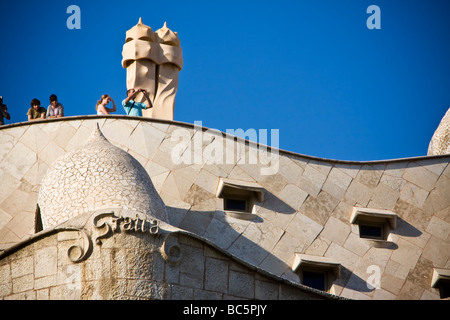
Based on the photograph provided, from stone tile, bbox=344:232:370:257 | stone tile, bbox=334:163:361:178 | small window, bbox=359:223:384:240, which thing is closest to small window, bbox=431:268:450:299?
small window, bbox=359:223:384:240

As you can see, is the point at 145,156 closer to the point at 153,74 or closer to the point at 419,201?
the point at 153,74

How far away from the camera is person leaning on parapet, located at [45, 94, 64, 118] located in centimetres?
1720

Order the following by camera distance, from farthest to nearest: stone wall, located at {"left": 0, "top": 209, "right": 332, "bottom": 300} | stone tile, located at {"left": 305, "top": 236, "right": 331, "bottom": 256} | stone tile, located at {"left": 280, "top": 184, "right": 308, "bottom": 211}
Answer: stone tile, located at {"left": 280, "top": 184, "right": 308, "bottom": 211}, stone tile, located at {"left": 305, "top": 236, "right": 331, "bottom": 256}, stone wall, located at {"left": 0, "top": 209, "right": 332, "bottom": 300}

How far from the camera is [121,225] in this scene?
11922 millimetres

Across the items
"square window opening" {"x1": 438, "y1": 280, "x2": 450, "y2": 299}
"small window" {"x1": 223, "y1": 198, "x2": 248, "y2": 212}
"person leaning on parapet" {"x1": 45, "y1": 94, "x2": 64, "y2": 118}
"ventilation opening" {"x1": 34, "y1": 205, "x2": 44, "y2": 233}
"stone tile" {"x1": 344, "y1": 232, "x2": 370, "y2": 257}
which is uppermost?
"person leaning on parapet" {"x1": 45, "y1": 94, "x2": 64, "y2": 118}

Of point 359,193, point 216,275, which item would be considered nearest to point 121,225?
point 216,275

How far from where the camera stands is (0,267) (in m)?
11.9

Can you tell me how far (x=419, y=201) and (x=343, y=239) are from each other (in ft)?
6.17

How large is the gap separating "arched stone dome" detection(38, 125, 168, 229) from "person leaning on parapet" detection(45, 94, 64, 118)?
12.6ft

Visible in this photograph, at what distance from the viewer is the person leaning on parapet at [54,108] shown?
56.4 ft

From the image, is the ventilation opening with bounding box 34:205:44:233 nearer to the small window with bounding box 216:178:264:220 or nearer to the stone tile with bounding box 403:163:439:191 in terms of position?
the small window with bounding box 216:178:264:220

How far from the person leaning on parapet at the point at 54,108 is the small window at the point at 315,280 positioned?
17.5ft

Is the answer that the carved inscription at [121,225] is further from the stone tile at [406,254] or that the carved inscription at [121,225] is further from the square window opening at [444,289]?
the square window opening at [444,289]

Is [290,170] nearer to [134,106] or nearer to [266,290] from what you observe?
[134,106]
